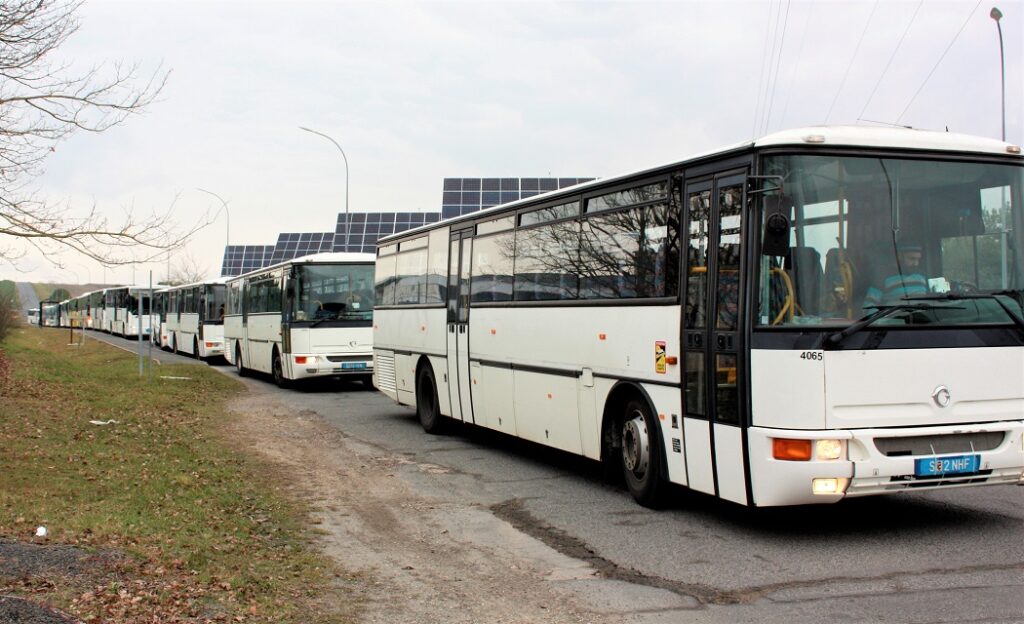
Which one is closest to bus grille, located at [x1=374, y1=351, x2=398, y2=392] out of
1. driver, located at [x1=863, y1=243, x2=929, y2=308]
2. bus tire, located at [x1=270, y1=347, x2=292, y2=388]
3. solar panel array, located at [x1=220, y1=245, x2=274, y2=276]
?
bus tire, located at [x1=270, y1=347, x2=292, y2=388]

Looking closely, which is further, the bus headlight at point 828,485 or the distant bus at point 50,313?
the distant bus at point 50,313

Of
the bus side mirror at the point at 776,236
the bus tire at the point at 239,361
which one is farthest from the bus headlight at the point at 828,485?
the bus tire at the point at 239,361

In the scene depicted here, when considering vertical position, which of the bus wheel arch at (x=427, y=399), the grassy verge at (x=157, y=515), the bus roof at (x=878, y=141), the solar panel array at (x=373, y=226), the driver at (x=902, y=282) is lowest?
the grassy verge at (x=157, y=515)

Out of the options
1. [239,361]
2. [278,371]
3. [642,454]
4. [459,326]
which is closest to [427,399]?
[459,326]

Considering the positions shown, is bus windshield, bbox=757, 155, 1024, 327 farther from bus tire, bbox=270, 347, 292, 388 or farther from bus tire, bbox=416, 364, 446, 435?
bus tire, bbox=270, 347, 292, 388

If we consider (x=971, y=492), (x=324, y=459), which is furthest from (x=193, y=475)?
(x=971, y=492)

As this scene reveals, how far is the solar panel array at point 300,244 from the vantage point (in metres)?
60.7

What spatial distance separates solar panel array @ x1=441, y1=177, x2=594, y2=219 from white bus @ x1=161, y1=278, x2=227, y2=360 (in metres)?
9.57

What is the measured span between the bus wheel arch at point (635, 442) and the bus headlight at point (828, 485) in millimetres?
1729

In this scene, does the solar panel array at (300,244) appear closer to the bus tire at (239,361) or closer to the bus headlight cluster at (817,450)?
the bus tire at (239,361)

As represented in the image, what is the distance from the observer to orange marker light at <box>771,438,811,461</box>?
7.27 meters

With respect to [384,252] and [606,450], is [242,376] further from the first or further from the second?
[606,450]

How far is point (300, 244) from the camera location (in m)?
64.3

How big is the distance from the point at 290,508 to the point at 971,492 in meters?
6.49
